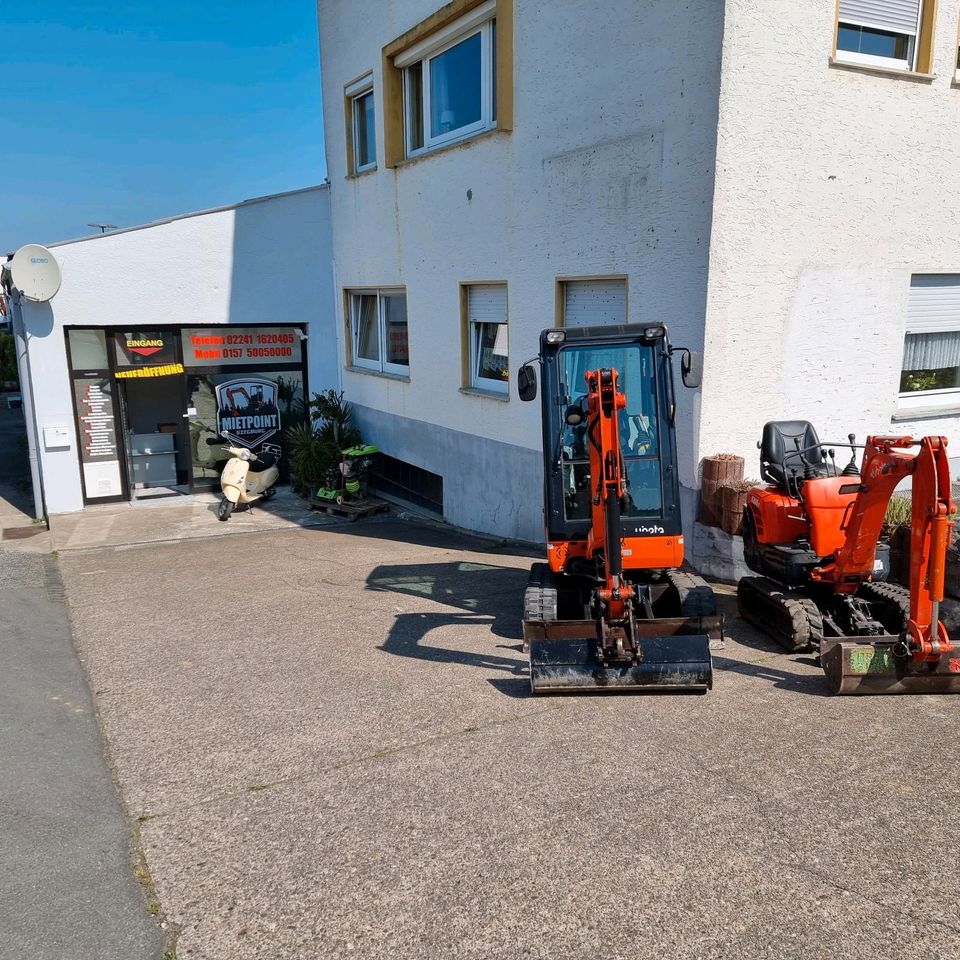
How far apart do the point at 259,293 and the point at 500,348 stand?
495 cm

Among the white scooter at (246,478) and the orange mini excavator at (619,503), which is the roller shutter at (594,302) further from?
the white scooter at (246,478)

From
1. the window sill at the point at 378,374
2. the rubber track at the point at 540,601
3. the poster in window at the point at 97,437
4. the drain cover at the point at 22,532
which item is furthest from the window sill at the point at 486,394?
the drain cover at the point at 22,532

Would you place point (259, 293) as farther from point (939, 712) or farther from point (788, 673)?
point (939, 712)

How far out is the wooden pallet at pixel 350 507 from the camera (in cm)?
1158

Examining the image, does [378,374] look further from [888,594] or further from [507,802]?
[507,802]

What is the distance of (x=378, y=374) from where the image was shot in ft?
40.5

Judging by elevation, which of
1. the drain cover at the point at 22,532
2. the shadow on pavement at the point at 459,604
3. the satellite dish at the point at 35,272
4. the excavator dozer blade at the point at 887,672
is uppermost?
the satellite dish at the point at 35,272

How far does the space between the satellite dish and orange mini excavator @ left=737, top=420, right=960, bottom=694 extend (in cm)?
940

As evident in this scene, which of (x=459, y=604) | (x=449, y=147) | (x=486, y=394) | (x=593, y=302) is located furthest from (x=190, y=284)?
(x=459, y=604)

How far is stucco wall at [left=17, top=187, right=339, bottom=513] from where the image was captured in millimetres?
11539

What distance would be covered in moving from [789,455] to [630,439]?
1326 mm

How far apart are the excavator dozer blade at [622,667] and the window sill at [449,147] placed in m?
6.03

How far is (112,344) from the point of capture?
12016mm

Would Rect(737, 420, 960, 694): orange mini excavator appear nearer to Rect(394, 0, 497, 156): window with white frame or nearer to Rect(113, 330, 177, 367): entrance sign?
Rect(394, 0, 497, 156): window with white frame
